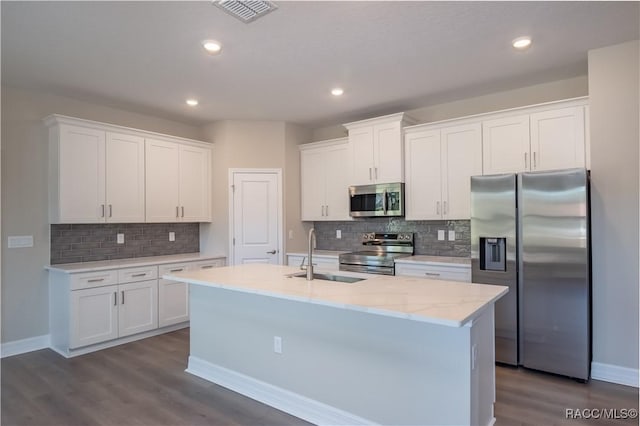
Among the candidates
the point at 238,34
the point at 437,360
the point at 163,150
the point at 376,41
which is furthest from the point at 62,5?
the point at 437,360

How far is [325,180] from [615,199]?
332cm

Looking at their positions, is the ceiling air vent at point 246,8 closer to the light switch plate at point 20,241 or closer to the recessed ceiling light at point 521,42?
the recessed ceiling light at point 521,42

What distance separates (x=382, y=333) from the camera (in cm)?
227

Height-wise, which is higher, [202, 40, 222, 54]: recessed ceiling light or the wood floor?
[202, 40, 222, 54]: recessed ceiling light

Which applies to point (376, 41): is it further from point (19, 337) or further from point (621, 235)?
point (19, 337)

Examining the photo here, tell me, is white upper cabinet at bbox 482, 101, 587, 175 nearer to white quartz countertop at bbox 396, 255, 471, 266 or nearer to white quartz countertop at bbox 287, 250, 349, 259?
white quartz countertop at bbox 396, 255, 471, 266

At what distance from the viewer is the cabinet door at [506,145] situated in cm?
379

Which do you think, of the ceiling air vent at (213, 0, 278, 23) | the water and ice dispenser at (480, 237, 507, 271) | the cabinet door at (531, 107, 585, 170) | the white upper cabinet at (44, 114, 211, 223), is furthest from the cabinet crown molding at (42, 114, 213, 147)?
the cabinet door at (531, 107, 585, 170)

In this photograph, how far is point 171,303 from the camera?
465 centimetres

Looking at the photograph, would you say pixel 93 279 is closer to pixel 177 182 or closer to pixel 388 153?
pixel 177 182

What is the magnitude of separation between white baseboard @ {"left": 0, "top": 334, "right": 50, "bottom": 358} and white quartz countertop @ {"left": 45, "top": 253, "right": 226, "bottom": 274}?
0.76 m

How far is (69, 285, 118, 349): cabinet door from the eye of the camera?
3.79 m

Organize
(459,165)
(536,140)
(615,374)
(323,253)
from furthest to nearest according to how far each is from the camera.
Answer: (323,253) → (459,165) → (536,140) → (615,374)

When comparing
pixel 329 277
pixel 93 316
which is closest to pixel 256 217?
pixel 93 316
